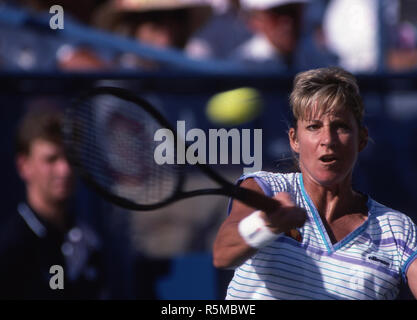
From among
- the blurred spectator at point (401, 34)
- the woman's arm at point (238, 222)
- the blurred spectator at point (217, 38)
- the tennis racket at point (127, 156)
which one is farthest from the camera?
the blurred spectator at point (217, 38)

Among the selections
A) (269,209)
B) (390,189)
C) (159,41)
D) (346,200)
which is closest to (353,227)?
(346,200)

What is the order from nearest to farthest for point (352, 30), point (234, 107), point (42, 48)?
point (234, 107)
point (42, 48)
point (352, 30)

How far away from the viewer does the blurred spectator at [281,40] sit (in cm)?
327

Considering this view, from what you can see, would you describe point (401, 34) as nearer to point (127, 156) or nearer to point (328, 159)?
point (127, 156)

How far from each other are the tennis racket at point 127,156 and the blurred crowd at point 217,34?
766mm

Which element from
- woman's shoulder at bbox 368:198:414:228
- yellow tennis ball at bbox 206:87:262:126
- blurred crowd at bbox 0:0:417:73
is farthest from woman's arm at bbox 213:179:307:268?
blurred crowd at bbox 0:0:417:73

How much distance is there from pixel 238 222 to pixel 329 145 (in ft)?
0.96

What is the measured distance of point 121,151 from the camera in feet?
7.83

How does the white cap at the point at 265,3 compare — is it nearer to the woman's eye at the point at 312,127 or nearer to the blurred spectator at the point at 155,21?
the blurred spectator at the point at 155,21

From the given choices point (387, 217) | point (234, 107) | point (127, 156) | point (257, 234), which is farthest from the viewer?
point (234, 107)

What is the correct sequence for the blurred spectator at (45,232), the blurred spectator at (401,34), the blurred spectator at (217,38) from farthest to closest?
the blurred spectator at (217,38) → the blurred spectator at (401,34) → the blurred spectator at (45,232)

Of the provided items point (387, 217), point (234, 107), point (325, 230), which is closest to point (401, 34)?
point (234, 107)

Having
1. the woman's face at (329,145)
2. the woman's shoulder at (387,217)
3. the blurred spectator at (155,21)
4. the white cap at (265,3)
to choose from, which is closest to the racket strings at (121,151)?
the woman's face at (329,145)
